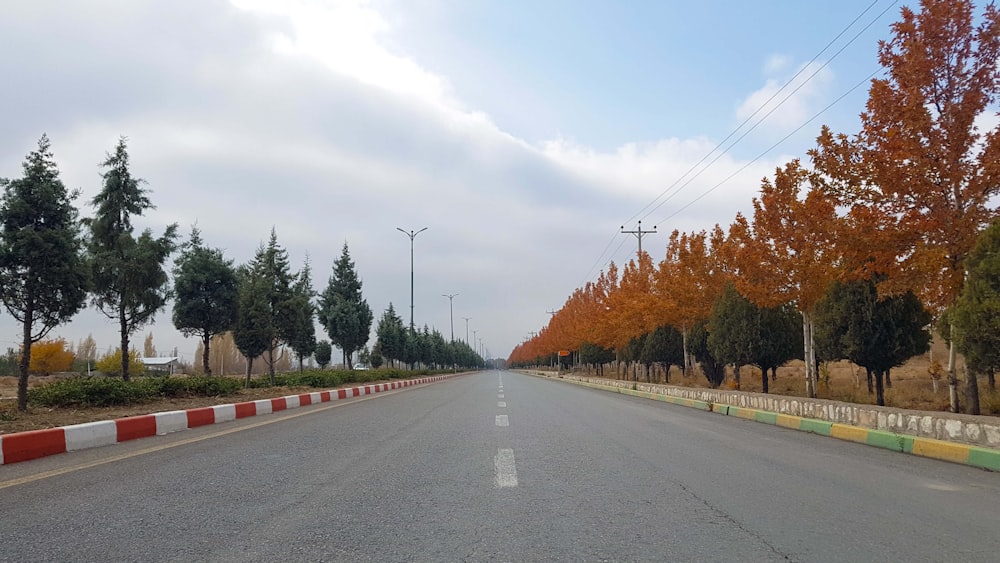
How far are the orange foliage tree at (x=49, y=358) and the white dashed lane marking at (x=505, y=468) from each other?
154 feet

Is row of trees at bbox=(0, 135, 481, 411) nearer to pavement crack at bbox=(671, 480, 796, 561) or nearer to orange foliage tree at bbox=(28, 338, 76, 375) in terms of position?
pavement crack at bbox=(671, 480, 796, 561)

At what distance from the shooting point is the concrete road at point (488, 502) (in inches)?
152

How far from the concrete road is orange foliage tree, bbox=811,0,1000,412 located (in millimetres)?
5072

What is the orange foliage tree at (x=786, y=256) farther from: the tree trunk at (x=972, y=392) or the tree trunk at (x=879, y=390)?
the tree trunk at (x=972, y=392)

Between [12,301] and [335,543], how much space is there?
11.0 meters

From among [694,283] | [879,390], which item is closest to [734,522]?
[879,390]

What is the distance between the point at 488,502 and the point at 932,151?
37.6ft

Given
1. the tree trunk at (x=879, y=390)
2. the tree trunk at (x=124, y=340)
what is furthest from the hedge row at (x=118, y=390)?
the tree trunk at (x=879, y=390)

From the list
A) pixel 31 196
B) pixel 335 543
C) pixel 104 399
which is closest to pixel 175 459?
pixel 335 543

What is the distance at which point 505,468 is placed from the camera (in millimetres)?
6656

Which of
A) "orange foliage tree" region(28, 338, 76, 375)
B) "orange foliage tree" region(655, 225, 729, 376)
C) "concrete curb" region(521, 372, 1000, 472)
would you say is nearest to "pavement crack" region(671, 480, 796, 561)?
"concrete curb" region(521, 372, 1000, 472)

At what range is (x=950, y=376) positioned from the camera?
1265cm

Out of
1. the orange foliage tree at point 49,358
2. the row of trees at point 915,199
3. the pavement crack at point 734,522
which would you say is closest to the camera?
the pavement crack at point 734,522

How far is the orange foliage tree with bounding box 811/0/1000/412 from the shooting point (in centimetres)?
1175
